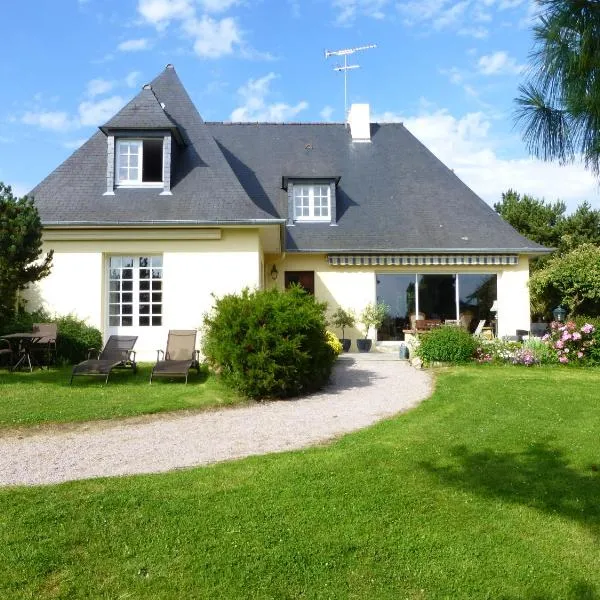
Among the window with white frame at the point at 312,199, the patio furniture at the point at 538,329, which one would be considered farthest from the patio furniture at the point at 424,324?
the window with white frame at the point at 312,199

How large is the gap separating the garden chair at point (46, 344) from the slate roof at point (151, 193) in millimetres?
3339

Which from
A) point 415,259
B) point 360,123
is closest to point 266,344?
point 415,259

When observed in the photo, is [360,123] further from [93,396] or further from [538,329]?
[93,396]

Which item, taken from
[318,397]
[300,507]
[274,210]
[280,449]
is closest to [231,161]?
[274,210]

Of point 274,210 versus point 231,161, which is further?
point 231,161

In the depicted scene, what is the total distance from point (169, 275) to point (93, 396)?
19.5 ft

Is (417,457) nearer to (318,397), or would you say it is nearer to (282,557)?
(282,557)

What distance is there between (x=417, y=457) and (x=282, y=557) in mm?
2986

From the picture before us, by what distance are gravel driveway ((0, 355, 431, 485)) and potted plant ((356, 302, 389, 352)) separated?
24.8 feet

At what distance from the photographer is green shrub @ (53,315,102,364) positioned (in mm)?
14867

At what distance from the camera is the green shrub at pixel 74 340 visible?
14.9m

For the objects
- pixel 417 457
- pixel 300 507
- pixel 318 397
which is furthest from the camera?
pixel 318 397

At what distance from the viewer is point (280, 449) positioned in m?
7.59

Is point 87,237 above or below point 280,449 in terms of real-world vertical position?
above
